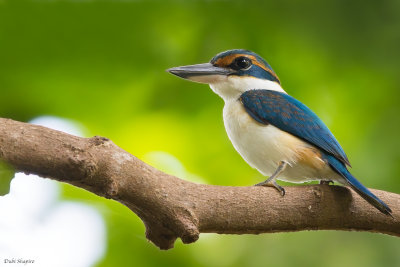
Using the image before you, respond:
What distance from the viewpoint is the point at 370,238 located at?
431 centimetres

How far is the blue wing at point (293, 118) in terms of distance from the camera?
3.25 m

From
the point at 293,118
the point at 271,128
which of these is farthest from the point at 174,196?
the point at 293,118

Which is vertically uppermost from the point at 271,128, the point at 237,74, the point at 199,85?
the point at 237,74

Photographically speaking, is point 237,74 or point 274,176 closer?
point 274,176

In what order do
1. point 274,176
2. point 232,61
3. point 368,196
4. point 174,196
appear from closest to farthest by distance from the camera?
1. point 174,196
2. point 368,196
3. point 274,176
4. point 232,61

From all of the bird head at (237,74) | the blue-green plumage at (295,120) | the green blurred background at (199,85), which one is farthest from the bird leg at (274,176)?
the bird head at (237,74)

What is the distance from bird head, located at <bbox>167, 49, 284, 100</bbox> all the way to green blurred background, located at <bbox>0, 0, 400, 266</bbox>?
0.09 m

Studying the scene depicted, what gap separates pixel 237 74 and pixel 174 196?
1.48 meters

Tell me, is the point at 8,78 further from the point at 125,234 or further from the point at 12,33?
the point at 125,234

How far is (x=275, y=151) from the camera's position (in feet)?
10.6

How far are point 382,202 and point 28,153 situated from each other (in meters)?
1.66

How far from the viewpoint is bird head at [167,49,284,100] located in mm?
3531

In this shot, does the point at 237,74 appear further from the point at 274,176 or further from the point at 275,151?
the point at 274,176

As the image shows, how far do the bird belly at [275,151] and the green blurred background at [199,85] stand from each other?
0.91 feet
